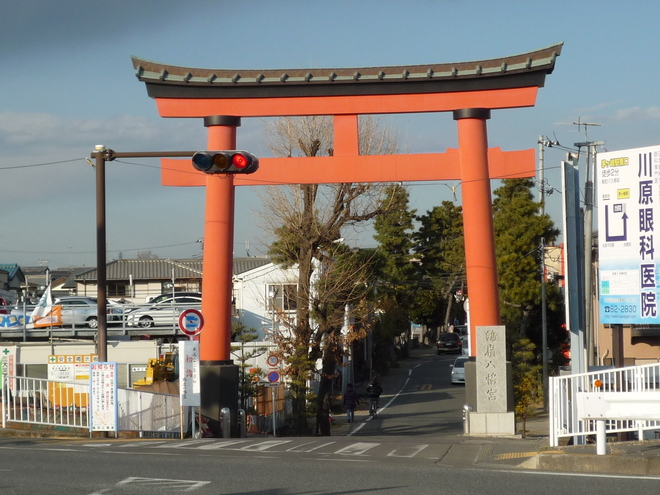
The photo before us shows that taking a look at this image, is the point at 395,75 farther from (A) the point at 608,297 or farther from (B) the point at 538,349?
(B) the point at 538,349

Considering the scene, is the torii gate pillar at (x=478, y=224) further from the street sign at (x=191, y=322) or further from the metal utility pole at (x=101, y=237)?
the metal utility pole at (x=101, y=237)

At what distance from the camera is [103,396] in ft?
48.5

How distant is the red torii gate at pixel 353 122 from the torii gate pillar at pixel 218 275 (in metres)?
0.02

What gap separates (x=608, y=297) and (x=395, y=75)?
6.99m

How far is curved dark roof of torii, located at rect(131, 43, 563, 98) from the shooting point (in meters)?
17.9

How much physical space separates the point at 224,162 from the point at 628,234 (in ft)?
24.8

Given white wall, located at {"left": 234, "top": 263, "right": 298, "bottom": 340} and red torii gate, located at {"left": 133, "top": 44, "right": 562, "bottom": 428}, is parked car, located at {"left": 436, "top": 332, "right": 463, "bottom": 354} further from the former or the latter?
red torii gate, located at {"left": 133, "top": 44, "right": 562, "bottom": 428}

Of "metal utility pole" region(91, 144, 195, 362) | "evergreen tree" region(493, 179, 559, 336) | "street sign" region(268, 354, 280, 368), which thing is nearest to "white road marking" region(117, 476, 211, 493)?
"metal utility pole" region(91, 144, 195, 362)

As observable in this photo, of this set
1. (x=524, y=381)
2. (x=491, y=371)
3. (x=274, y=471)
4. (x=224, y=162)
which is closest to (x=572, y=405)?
(x=274, y=471)

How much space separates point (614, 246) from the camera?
48.2ft

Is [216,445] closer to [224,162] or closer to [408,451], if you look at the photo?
[408,451]

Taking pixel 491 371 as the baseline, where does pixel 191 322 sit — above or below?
above

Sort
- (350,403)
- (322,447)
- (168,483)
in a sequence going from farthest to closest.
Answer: (350,403), (322,447), (168,483)

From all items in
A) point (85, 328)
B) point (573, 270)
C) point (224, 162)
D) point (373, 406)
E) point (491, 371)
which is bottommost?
point (373, 406)
